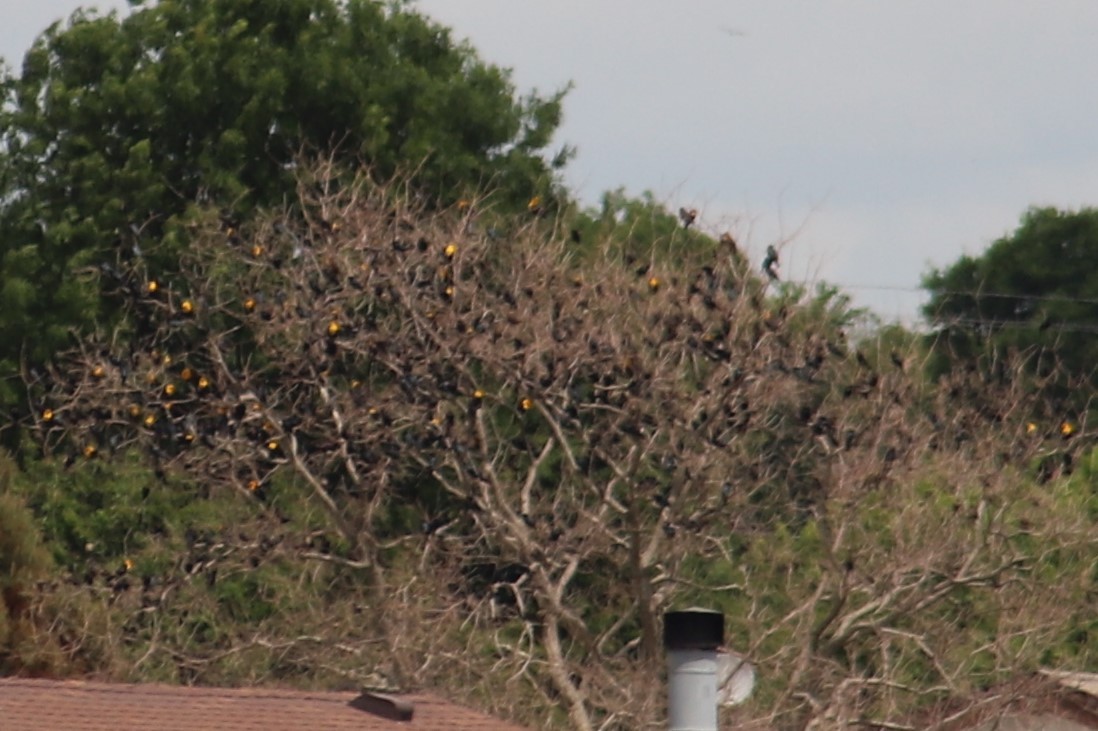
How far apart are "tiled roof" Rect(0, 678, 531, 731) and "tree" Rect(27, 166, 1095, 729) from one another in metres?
2.85

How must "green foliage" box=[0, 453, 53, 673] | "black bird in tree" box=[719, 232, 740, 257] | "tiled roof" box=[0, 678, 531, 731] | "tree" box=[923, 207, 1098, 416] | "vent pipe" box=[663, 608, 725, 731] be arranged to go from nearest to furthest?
1. "vent pipe" box=[663, 608, 725, 731]
2. "tiled roof" box=[0, 678, 531, 731]
3. "black bird in tree" box=[719, 232, 740, 257]
4. "green foliage" box=[0, 453, 53, 673]
5. "tree" box=[923, 207, 1098, 416]

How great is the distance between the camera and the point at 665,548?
2059cm

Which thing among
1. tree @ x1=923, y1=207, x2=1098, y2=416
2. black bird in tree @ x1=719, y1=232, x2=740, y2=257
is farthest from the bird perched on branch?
tree @ x1=923, y1=207, x2=1098, y2=416

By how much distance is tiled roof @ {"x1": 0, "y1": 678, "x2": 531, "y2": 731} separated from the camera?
16016 mm

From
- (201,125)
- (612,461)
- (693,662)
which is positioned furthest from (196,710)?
(201,125)

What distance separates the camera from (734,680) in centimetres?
1766

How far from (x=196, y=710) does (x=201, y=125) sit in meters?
14.0

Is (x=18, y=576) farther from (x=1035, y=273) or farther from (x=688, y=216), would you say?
(x=1035, y=273)

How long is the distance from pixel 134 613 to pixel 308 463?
7.23 feet

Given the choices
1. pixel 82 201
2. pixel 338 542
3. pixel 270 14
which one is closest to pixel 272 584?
pixel 338 542

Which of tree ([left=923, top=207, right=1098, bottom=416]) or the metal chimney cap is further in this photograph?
tree ([left=923, top=207, right=1098, bottom=416])

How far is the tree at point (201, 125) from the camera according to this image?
27766mm

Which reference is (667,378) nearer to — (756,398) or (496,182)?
(756,398)

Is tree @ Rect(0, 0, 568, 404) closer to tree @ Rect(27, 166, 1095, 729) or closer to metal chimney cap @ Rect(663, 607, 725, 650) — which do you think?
tree @ Rect(27, 166, 1095, 729)
